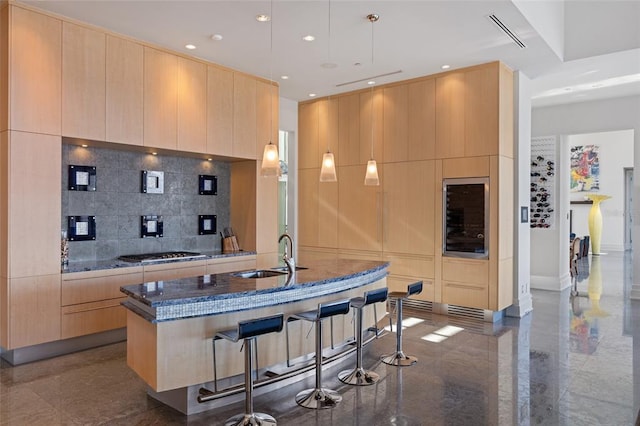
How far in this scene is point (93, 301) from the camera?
4746 millimetres

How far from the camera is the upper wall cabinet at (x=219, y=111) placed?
5.89m

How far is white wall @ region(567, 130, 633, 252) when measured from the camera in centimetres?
1452

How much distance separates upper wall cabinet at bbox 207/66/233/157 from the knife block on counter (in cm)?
130

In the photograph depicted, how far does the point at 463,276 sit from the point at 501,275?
0.50 metres

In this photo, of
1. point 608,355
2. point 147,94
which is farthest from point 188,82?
point 608,355

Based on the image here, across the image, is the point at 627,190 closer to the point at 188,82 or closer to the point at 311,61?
the point at 311,61

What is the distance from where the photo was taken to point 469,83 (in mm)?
6184

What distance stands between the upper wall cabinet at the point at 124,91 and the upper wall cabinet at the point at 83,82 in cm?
8

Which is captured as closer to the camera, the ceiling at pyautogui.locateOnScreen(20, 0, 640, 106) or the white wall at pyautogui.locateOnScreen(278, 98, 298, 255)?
the ceiling at pyautogui.locateOnScreen(20, 0, 640, 106)

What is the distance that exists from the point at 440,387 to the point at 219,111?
4347 mm

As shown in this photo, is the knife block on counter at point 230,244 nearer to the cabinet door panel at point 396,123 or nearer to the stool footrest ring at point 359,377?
the cabinet door panel at point 396,123

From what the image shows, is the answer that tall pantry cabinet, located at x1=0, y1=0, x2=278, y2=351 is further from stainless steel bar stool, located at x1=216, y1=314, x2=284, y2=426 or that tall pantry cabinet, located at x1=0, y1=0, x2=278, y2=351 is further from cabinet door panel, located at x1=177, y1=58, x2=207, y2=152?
stainless steel bar stool, located at x1=216, y1=314, x2=284, y2=426

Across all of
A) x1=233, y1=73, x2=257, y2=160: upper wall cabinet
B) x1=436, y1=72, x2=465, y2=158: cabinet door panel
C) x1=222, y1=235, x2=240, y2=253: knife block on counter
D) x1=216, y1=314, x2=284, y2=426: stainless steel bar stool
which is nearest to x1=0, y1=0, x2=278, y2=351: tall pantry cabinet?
x1=233, y1=73, x2=257, y2=160: upper wall cabinet

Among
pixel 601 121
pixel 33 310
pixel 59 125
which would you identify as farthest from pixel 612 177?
pixel 33 310
